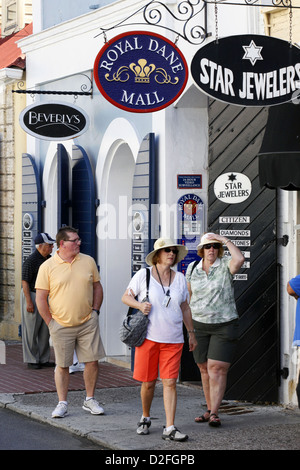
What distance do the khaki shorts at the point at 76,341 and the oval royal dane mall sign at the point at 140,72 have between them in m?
2.16

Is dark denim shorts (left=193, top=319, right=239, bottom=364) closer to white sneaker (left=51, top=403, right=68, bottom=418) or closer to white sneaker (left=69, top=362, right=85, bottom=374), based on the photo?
white sneaker (left=51, top=403, right=68, bottom=418)

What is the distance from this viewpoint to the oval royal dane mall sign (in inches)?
370

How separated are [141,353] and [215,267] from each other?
1.14m

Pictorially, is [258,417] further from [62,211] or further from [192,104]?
[62,211]

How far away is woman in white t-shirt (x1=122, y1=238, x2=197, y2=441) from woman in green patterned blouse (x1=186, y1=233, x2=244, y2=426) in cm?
47

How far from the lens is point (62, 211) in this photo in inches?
540

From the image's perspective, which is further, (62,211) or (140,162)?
(62,211)

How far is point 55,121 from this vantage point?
12.7m

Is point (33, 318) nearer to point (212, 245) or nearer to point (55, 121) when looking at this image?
point (55, 121)

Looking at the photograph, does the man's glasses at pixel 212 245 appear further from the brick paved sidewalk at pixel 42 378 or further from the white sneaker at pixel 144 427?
the brick paved sidewalk at pixel 42 378

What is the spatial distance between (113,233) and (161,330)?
5.11 meters

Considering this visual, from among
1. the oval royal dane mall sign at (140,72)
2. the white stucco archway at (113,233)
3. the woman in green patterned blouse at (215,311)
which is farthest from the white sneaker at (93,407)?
the white stucco archway at (113,233)

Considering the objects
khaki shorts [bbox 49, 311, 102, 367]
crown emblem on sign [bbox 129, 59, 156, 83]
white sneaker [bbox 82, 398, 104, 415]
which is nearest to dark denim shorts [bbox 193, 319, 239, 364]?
khaki shorts [bbox 49, 311, 102, 367]
